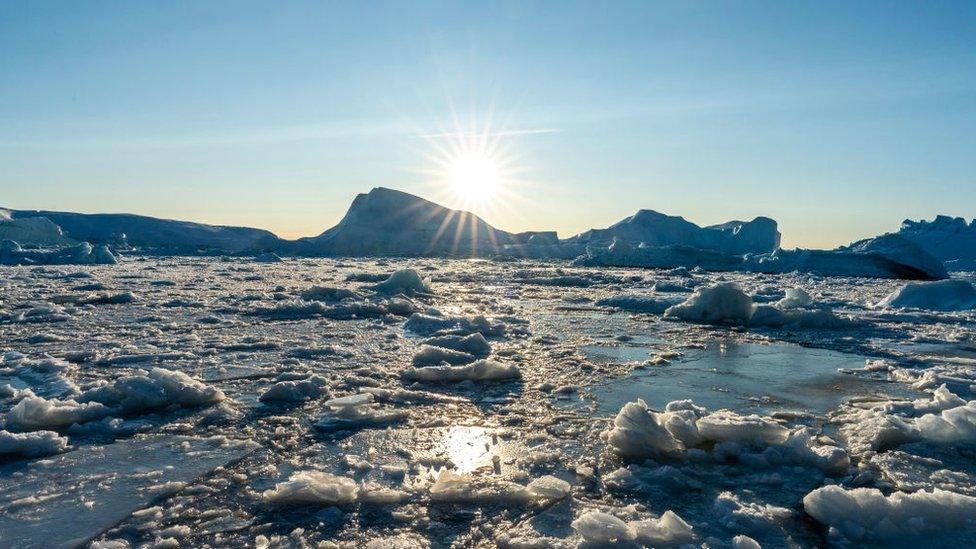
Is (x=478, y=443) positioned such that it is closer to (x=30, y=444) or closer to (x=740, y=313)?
(x=30, y=444)

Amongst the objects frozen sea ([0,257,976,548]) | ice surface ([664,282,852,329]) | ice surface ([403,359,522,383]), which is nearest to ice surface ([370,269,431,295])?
ice surface ([664,282,852,329])

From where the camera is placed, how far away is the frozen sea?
2494 mm

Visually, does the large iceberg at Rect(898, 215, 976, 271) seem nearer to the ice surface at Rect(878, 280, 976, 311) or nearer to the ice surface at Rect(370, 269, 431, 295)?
the ice surface at Rect(878, 280, 976, 311)

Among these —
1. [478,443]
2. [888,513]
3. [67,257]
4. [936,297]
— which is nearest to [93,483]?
[478,443]

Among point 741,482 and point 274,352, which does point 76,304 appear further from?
point 741,482

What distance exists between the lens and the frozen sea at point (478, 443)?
249 cm

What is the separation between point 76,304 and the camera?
1041 cm

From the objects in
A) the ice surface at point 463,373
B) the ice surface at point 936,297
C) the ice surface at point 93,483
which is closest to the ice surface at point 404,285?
the ice surface at point 463,373

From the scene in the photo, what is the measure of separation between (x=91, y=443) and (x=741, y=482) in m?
3.35

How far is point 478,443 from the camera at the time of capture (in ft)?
11.5

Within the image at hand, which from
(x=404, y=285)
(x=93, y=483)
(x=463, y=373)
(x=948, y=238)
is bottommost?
(x=93, y=483)

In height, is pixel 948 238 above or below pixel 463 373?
above

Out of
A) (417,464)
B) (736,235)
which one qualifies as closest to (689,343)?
(417,464)

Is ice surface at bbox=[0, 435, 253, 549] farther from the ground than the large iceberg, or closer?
closer
